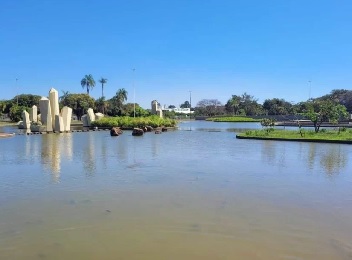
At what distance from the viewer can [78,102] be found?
78.5 meters

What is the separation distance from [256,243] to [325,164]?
9443mm

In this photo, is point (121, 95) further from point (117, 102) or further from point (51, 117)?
point (51, 117)

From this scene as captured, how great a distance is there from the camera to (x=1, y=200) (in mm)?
7781

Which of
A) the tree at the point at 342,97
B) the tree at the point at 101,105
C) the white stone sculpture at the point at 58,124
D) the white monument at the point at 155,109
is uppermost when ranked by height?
the tree at the point at 342,97

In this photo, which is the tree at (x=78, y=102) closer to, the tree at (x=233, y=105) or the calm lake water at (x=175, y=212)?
the tree at (x=233, y=105)

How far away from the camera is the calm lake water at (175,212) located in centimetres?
511

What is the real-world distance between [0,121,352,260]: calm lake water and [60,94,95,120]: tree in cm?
6797

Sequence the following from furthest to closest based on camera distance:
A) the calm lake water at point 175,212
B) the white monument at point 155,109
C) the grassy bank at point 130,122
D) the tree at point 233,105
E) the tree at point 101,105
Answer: the tree at point 233,105 < the tree at point 101,105 < the white monument at point 155,109 < the grassy bank at point 130,122 < the calm lake water at point 175,212

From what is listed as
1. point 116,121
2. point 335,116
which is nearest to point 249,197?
point 335,116

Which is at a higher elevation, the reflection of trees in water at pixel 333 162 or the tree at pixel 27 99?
the tree at pixel 27 99

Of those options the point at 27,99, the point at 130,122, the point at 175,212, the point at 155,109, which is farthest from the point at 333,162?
the point at 27,99

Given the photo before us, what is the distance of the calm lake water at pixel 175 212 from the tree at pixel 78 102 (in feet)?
223

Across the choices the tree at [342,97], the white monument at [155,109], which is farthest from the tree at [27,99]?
the tree at [342,97]

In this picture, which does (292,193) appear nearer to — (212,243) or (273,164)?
(212,243)
